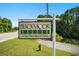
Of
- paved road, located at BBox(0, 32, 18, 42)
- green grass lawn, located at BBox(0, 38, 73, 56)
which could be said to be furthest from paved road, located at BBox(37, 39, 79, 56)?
paved road, located at BBox(0, 32, 18, 42)

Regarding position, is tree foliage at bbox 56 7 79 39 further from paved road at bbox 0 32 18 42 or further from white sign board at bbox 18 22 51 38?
paved road at bbox 0 32 18 42

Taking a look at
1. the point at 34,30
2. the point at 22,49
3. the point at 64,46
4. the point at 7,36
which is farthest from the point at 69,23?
the point at 7,36

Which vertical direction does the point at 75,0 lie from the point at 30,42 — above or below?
above

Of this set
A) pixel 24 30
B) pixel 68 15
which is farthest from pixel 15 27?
pixel 68 15

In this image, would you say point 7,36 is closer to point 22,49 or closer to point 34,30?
point 22,49

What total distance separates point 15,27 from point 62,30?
2.07ft

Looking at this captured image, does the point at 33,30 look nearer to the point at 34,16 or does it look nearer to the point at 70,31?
the point at 34,16

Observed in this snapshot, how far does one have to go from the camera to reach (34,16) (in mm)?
4395

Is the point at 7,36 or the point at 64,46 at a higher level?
the point at 7,36

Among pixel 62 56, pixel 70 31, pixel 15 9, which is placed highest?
pixel 15 9

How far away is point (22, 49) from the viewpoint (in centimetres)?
445

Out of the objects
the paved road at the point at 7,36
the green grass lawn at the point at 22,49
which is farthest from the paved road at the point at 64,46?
the paved road at the point at 7,36

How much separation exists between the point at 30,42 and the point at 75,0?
32.2 inches

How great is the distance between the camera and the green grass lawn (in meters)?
4.43
